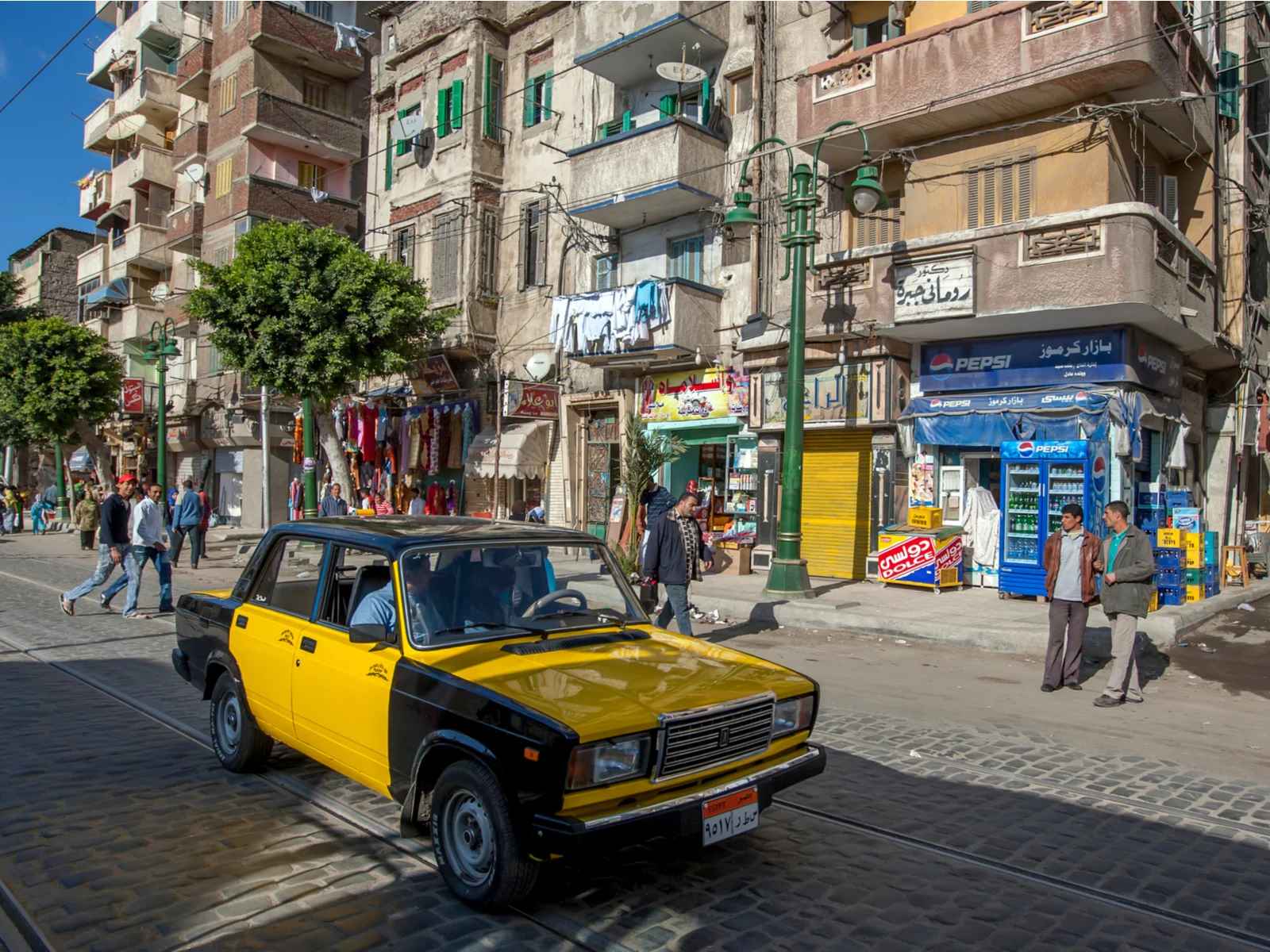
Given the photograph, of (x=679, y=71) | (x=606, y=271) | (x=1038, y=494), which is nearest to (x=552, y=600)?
(x=1038, y=494)

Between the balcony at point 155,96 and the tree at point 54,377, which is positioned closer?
the tree at point 54,377

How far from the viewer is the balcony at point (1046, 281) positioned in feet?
41.4

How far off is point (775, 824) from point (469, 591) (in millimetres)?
2063

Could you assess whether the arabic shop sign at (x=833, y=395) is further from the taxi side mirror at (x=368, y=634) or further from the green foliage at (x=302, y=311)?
the taxi side mirror at (x=368, y=634)

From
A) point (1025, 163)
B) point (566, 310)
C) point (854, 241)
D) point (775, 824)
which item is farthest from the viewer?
point (566, 310)

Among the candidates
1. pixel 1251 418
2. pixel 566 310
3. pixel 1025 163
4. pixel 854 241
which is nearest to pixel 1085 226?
pixel 1025 163

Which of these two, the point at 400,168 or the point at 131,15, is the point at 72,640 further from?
the point at 131,15

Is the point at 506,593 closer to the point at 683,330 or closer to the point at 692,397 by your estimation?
the point at 683,330

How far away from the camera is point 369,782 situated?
171 inches

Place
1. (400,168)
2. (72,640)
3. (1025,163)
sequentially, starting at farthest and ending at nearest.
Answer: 1. (400,168)
2. (1025,163)
3. (72,640)

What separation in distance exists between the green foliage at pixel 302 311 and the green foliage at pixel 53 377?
51.8ft

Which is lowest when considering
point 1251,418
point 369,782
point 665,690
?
point 369,782

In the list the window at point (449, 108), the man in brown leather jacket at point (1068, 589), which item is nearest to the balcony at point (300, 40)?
the window at point (449, 108)

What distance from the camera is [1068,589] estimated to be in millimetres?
8320
